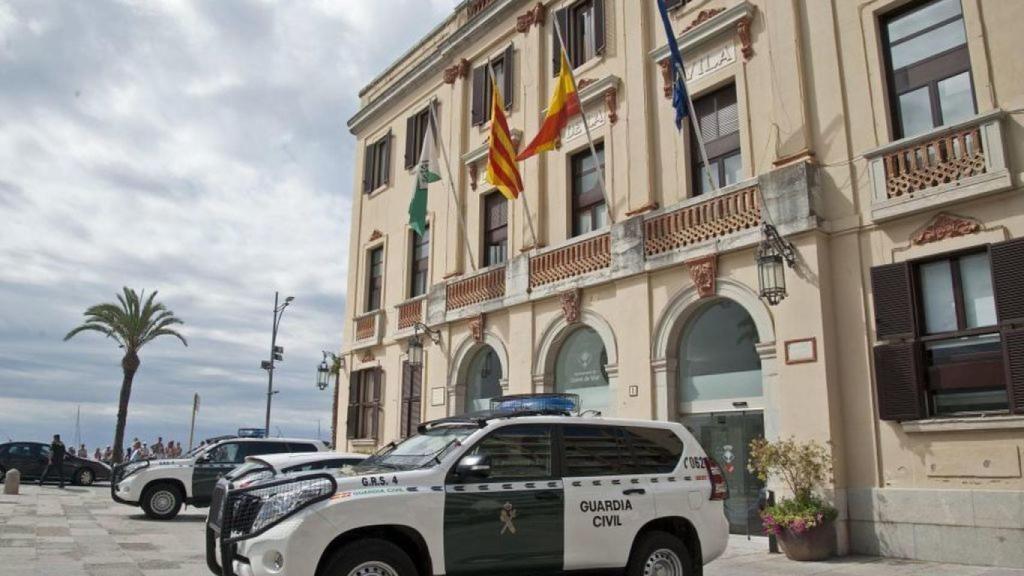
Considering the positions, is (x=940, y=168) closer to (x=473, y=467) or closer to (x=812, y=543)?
(x=812, y=543)

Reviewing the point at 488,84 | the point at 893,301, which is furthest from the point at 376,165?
the point at 893,301

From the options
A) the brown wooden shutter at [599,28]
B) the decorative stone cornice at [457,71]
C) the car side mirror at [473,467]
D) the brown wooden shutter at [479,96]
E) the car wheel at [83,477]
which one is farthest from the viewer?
the car wheel at [83,477]

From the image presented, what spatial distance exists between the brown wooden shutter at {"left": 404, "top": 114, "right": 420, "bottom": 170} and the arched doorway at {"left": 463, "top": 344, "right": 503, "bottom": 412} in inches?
286

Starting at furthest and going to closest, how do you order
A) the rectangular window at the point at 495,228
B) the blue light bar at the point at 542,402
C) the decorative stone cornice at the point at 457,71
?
the decorative stone cornice at the point at 457,71, the rectangular window at the point at 495,228, the blue light bar at the point at 542,402

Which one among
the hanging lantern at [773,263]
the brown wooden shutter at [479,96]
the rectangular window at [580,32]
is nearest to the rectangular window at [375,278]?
the brown wooden shutter at [479,96]

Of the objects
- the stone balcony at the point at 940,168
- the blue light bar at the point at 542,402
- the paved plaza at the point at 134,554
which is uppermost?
the stone balcony at the point at 940,168

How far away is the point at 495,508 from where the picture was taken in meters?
7.25

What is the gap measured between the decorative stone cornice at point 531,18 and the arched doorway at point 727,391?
30.6 feet

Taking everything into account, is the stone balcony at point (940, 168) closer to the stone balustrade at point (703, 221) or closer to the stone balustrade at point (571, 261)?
the stone balustrade at point (703, 221)

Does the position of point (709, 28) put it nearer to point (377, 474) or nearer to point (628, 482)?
point (628, 482)

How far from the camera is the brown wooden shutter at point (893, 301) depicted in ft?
37.8

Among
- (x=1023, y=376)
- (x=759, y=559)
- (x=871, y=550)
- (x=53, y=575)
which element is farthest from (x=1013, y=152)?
(x=53, y=575)

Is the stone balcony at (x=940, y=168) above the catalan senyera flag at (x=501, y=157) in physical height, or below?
below

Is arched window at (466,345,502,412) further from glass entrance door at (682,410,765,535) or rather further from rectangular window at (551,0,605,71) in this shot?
rectangular window at (551,0,605,71)
